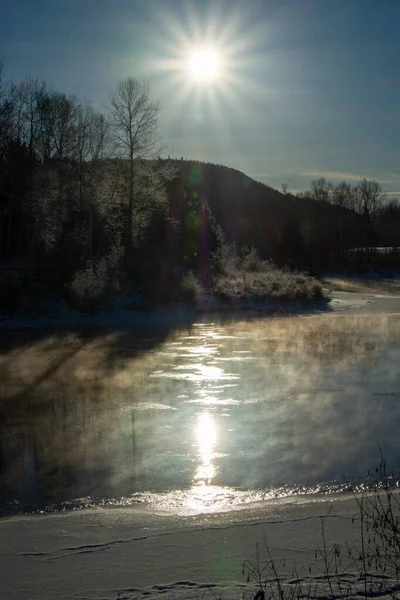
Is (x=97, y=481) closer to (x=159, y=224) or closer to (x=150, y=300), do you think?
(x=150, y=300)

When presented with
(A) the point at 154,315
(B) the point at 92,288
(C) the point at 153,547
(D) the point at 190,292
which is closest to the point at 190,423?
(C) the point at 153,547

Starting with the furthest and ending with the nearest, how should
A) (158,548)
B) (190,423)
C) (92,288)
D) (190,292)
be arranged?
(190,292)
(92,288)
(190,423)
(158,548)

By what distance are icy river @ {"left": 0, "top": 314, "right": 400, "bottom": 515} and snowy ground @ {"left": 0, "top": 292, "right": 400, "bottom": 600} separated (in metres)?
0.50

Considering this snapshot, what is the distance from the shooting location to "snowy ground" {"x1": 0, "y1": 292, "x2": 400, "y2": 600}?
4.77 meters

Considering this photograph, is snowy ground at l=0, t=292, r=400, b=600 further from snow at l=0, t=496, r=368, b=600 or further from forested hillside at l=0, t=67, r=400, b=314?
forested hillside at l=0, t=67, r=400, b=314

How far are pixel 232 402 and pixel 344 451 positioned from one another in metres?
3.50

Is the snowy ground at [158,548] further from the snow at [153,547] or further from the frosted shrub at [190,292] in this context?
the frosted shrub at [190,292]

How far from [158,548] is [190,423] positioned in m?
5.21

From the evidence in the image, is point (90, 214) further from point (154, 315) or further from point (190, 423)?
point (190, 423)

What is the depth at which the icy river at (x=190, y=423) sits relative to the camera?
7773 mm

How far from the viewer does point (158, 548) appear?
221 inches

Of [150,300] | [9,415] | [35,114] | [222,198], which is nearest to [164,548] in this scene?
[9,415]

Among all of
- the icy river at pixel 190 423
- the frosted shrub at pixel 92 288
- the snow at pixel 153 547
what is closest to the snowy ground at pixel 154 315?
the frosted shrub at pixel 92 288

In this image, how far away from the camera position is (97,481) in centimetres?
802
